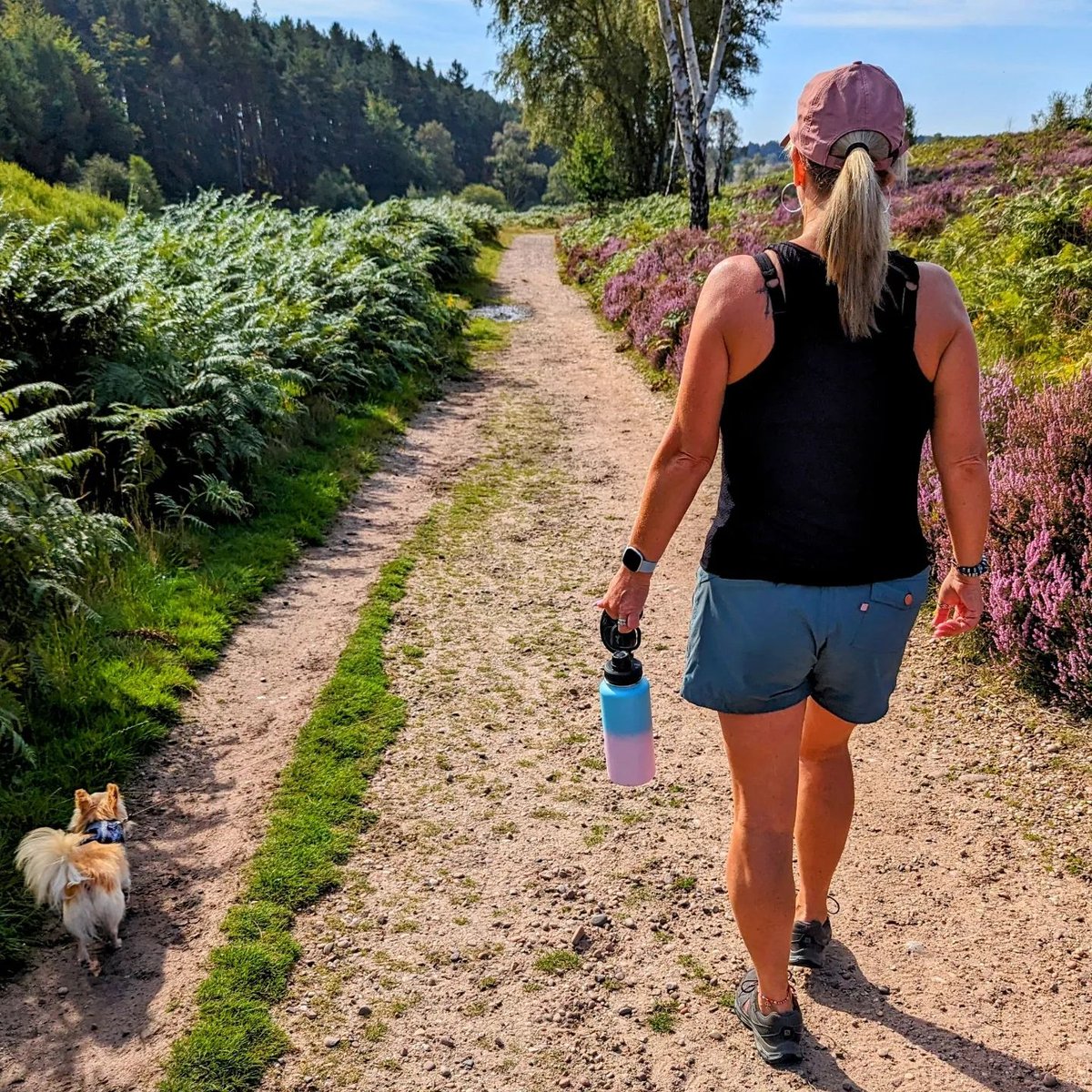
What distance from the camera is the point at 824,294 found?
218 centimetres

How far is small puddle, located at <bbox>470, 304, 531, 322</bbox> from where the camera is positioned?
65.6ft

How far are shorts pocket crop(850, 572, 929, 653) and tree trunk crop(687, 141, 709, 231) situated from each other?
19808mm

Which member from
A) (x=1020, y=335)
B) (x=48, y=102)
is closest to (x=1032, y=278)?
(x=1020, y=335)

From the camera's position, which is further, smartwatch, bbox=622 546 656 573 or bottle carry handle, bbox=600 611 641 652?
bottle carry handle, bbox=600 611 641 652

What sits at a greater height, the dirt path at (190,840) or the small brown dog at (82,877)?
the small brown dog at (82,877)

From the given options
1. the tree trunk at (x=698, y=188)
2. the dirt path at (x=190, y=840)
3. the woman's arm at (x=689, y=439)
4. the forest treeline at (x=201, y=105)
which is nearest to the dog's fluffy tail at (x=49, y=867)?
the dirt path at (x=190, y=840)

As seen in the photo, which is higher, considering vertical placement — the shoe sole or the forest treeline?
the forest treeline

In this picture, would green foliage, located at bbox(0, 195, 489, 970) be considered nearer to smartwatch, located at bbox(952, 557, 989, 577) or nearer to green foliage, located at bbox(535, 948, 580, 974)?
green foliage, located at bbox(535, 948, 580, 974)

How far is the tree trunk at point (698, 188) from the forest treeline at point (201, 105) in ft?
186

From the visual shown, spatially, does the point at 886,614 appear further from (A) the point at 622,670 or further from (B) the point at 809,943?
(B) the point at 809,943

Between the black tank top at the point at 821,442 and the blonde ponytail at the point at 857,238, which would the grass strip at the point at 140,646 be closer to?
the black tank top at the point at 821,442

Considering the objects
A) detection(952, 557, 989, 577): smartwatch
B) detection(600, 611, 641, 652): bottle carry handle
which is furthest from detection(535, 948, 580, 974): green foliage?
detection(952, 557, 989, 577): smartwatch

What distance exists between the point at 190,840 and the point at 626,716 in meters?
2.48

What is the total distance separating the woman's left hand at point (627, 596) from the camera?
2611 millimetres
